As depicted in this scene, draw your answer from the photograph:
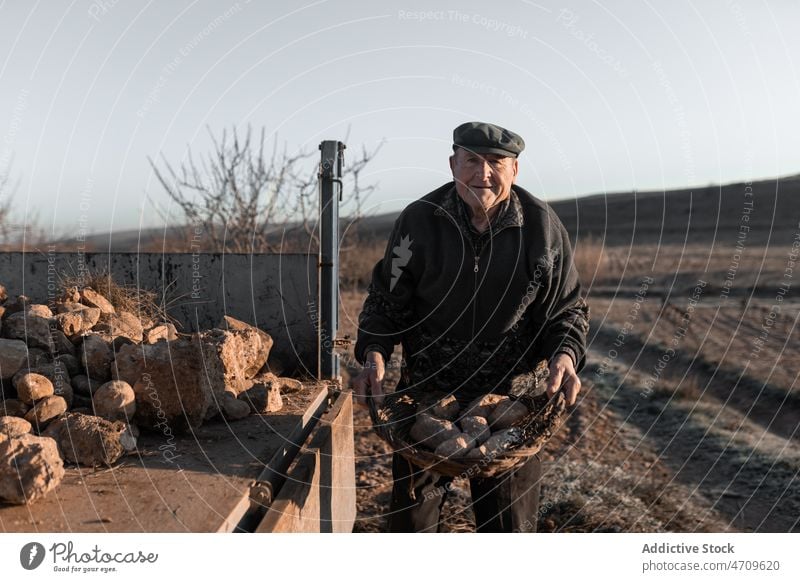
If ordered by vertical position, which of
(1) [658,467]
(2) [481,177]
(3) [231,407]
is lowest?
(1) [658,467]

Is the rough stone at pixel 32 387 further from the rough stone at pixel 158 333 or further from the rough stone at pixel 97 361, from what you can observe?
the rough stone at pixel 158 333

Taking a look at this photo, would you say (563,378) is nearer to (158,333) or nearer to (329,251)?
(329,251)

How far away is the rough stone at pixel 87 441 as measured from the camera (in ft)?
8.89

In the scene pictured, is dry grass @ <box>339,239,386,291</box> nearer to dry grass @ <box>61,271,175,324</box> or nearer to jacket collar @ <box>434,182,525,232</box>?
dry grass @ <box>61,271,175,324</box>

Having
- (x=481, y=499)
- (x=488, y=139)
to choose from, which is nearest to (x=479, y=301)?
(x=488, y=139)

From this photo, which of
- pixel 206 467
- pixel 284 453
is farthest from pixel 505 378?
pixel 206 467

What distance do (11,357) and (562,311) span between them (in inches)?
84.4

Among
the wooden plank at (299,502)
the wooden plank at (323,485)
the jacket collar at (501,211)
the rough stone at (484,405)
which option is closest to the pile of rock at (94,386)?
the wooden plank at (323,485)

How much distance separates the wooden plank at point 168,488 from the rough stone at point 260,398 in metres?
0.21

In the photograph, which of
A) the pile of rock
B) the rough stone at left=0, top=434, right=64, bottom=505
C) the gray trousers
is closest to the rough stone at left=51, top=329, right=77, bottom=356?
the pile of rock

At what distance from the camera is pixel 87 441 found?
2.71m

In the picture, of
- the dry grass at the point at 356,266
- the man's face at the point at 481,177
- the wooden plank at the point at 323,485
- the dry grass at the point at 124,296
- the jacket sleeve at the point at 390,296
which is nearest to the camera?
the wooden plank at the point at 323,485

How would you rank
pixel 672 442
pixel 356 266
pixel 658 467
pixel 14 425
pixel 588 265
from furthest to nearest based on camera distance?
pixel 588 265 < pixel 356 266 < pixel 672 442 < pixel 658 467 < pixel 14 425

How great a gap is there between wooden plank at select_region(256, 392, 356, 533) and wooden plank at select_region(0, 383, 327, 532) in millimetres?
103
